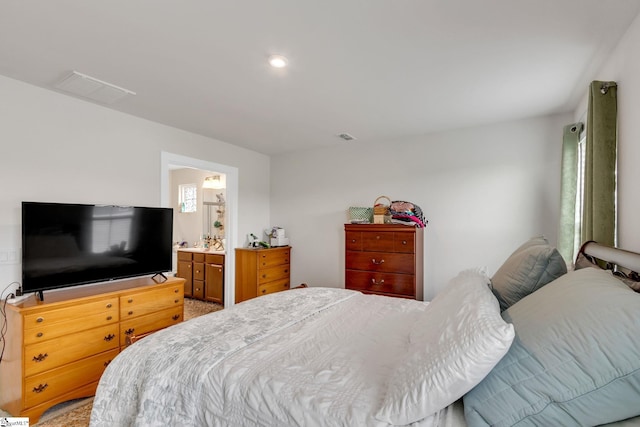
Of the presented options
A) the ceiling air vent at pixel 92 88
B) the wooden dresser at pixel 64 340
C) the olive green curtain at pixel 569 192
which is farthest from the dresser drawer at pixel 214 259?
the olive green curtain at pixel 569 192

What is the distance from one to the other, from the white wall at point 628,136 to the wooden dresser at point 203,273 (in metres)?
4.37

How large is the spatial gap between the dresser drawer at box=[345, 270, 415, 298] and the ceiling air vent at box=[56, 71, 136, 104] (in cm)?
288

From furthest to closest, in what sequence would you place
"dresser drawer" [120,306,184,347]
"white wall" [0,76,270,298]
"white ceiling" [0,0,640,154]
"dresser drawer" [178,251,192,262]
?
1. "dresser drawer" [178,251,192,262]
2. "dresser drawer" [120,306,184,347]
3. "white wall" [0,76,270,298]
4. "white ceiling" [0,0,640,154]

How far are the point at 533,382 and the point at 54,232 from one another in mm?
3039

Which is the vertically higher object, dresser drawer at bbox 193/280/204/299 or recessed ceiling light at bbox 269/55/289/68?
recessed ceiling light at bbox 269/55/289/68

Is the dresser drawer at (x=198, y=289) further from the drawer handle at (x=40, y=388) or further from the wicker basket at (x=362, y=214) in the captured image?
the drawer handle at (x=40, y=388)

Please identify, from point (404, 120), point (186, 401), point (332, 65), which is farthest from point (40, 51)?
point (404, 120)

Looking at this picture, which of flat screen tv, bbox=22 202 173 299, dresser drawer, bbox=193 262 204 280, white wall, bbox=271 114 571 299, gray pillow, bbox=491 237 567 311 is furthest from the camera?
dresser drawer, bbox=193 262 204 280

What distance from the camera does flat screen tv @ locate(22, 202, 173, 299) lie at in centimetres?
229

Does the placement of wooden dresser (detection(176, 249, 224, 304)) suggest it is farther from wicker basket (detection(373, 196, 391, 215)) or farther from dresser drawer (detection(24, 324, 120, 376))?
wicker basket (detection(373, 196, 391, 215))

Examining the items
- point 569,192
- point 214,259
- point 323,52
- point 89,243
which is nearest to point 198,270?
point 214,259

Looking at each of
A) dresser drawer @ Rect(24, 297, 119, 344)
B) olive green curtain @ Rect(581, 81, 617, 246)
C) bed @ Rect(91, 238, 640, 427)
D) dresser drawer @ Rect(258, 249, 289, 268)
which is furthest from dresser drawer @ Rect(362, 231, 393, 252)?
dresser drawer @ Rect(24, 297, 119, 344)

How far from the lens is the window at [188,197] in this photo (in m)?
6.02

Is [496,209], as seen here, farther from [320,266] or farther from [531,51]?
[320,266]
